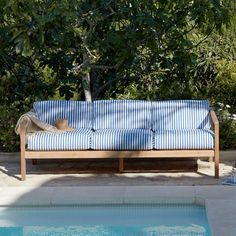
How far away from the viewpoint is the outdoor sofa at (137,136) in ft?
20.5

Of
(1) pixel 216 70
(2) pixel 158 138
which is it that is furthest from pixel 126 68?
(2) pixel 158 138

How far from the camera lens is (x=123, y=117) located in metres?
7.00

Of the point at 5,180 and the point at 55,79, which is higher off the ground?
the point at 55,79

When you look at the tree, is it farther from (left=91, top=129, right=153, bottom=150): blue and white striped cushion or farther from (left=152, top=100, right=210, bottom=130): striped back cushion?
(left=91, top=129, right=153, bottom=150): blue and white striped cushion

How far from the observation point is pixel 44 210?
5438 millimetres

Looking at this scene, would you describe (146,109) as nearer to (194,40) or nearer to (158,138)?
(158,138)

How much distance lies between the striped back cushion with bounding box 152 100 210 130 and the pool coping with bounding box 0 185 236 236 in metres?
1.23

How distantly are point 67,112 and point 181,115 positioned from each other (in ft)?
4.40

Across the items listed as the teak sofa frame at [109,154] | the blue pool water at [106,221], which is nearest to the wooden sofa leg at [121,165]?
the teak sofa frame at [109,154]

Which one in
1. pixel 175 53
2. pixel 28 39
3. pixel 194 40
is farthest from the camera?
pixel 194 40

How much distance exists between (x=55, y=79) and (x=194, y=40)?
7.75 feet

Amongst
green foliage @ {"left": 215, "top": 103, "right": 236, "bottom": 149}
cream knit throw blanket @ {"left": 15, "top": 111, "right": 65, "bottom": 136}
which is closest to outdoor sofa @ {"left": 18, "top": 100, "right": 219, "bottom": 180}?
cream knit throw blanket @ {"left": 15, "top": 111, "right": 65, "bottom": 136}

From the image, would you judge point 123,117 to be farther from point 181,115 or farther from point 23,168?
point 23,168

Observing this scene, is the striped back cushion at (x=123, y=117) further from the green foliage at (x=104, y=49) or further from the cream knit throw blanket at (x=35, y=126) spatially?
the green foliage at (x=104, y=49)
